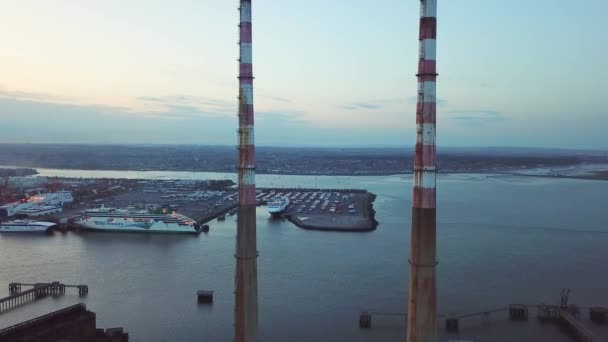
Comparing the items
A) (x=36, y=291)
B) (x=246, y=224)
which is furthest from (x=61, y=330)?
(x=36, y=291)

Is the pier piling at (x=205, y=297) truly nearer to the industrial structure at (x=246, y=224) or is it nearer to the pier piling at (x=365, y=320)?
the pier piling at (x=365, y=320)


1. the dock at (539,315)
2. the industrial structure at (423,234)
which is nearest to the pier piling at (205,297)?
the dock at (539,315)

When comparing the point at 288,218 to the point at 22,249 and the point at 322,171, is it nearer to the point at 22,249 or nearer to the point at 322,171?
the point at 22,249

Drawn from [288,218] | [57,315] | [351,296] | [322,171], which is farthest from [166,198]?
[322,171]

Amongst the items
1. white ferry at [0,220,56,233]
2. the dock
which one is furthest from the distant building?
white ferry at [0,220,56,233]

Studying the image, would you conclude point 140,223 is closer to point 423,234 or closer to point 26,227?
point 26,227

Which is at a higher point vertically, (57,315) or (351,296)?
(57,315)

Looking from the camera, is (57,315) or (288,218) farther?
(288,218)
